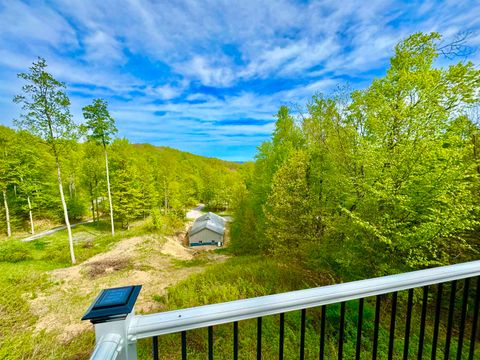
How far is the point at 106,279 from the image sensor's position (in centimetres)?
1018

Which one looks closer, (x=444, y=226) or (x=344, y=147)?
(x=444, y=226)

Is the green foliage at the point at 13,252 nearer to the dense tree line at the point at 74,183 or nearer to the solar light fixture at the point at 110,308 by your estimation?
the dense tree line at the point at 74,183

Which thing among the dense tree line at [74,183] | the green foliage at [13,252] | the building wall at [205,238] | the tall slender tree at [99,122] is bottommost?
the building wall at [205,238]

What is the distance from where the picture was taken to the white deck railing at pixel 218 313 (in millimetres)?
940

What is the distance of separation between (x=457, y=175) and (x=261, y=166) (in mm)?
8766

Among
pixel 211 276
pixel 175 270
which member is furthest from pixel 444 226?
pixel 175 270

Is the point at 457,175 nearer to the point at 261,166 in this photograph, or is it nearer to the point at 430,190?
the point at 430,190

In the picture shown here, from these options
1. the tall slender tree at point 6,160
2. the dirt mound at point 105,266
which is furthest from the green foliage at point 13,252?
the tall slender tree at point 6,160

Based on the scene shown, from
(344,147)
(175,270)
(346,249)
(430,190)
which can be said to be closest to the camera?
(430,190)

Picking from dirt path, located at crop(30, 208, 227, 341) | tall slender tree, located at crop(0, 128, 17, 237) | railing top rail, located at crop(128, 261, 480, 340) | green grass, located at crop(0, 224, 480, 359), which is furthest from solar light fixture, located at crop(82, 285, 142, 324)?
tall slender tree, located at crop(0, 128, 17, 237)

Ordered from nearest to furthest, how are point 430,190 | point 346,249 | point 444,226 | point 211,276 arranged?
point 444,226
point 430,190
point 346,249
point 211,276

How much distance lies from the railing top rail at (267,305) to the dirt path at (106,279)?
7260 mm

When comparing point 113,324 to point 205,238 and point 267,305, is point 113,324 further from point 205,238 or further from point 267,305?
point 205,238

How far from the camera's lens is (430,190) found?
4.47 meters
